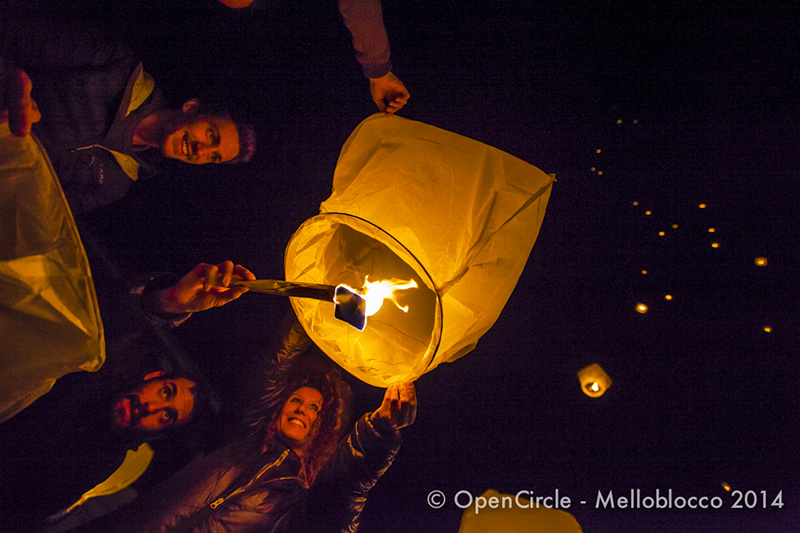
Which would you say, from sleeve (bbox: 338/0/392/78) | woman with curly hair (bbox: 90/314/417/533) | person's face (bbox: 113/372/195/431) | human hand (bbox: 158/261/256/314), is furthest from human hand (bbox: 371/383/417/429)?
sleeve (bbox: 338/0/392/78)

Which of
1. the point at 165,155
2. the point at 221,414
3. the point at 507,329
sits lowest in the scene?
the point at 221,414

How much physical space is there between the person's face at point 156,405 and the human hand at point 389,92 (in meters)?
1.27

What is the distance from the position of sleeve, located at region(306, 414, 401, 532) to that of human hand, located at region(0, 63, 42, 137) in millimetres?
1263

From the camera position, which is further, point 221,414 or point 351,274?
point 221,414

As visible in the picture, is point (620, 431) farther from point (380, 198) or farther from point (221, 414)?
point (221, 414)

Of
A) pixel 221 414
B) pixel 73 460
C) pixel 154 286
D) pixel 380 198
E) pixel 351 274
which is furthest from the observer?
pixel 221 414

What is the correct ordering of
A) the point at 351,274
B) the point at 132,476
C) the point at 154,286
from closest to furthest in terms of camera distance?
the point at 351,274 < the point at 154,286 < the point at 132,476

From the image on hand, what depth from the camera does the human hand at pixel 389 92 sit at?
1.09 metres

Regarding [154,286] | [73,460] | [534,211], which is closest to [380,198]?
[534,211]

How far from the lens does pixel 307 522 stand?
4.91 feet

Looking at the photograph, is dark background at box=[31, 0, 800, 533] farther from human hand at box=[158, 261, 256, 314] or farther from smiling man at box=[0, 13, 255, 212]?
human hand at box=[158, 261, 256, 314]

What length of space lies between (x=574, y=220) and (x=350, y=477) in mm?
1288

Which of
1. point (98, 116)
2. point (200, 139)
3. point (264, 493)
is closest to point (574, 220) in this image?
point (200, 139)

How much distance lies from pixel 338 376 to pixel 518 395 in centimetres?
74
